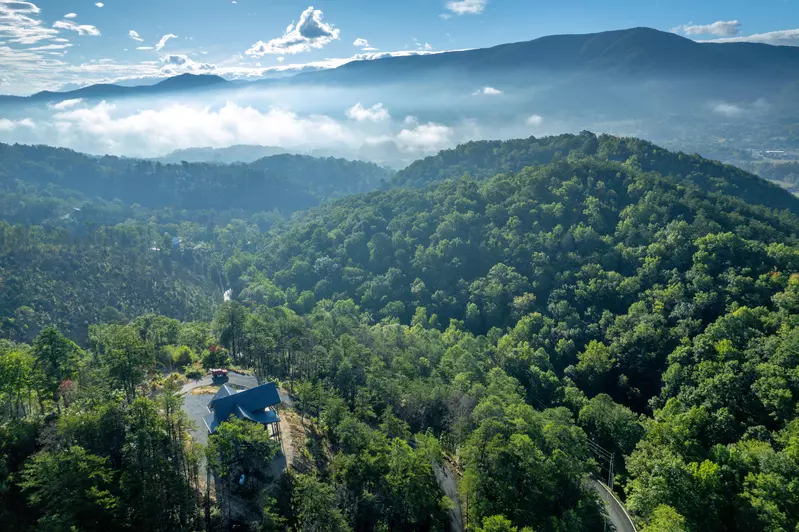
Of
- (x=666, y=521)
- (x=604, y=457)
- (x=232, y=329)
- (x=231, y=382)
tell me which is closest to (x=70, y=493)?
(x=231, y=382)

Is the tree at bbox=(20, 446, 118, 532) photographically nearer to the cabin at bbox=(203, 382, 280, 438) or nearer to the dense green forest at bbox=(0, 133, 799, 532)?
the dense green forest at bbox=(0, 133, 799, 532)

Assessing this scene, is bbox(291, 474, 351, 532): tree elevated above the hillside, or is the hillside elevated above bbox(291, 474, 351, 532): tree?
the hillside

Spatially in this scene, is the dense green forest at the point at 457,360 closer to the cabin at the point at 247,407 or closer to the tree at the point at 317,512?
the tree at the point at 317,512

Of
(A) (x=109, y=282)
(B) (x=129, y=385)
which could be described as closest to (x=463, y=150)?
(A) (x=109, y=282)

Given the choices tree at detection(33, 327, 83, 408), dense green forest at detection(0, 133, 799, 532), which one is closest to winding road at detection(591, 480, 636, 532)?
dense green forest at detection(0, 133, 799, 532)

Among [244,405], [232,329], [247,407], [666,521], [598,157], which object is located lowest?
[666,521]

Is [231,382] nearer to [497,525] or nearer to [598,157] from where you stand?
[497,525]

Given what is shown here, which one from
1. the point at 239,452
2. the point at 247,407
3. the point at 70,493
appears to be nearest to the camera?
the point at 70,493
